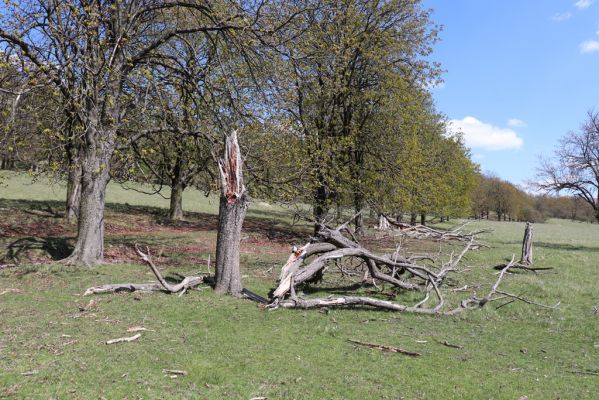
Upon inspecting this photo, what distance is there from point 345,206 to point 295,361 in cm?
1847

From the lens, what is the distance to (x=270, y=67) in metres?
14.1

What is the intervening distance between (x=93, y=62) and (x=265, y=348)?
30.5 ft

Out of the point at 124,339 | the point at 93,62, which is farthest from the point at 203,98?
the point at 124,339

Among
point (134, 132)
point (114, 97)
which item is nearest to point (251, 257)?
point (134, 132)

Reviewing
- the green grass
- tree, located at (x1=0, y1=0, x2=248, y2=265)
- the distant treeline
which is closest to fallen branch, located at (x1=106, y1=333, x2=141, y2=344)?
the green grass

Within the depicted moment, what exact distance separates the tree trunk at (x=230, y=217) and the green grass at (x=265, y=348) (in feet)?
1.82

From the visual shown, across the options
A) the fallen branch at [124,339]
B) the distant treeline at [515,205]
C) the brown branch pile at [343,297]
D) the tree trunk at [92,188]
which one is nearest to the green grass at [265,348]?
the fallen branch at [124,339]

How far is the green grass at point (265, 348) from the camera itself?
18.6 feet

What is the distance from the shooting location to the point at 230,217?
1059 centimetres

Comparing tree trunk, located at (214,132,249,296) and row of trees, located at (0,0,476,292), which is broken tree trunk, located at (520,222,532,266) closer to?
row of trees, located at (0,0,476,292)

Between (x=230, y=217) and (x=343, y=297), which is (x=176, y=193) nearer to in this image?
(x=230, y=217)

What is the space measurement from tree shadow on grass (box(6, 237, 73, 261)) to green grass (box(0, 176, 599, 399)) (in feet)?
5.82

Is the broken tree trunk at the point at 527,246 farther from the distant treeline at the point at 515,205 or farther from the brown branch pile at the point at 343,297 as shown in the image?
the distant treeline at the point at 515,205

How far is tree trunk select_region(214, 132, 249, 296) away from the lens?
34.7ft
